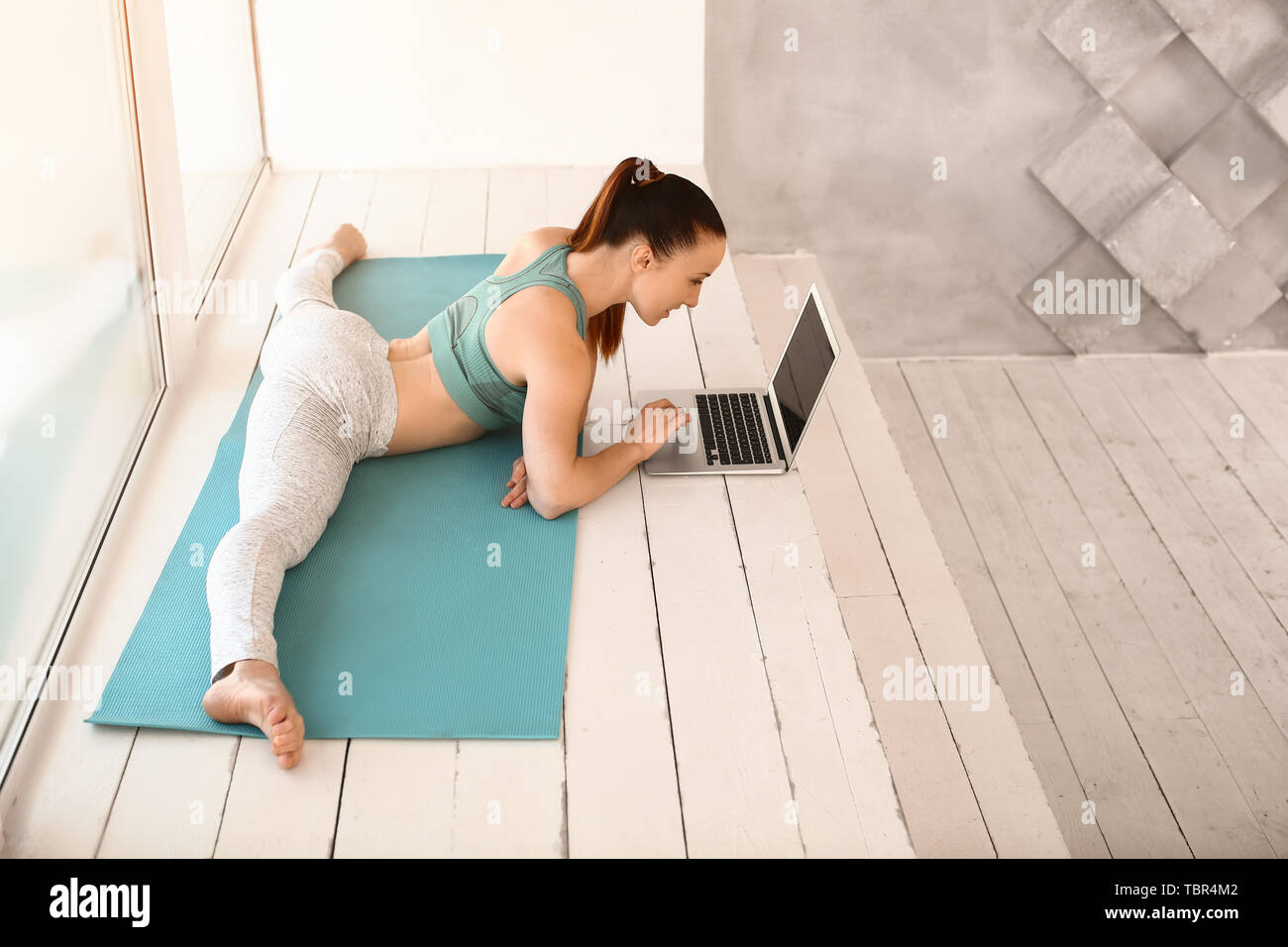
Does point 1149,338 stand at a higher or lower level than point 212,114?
lower

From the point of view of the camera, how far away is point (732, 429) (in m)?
1.78

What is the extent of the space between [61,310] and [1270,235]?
9.82ft

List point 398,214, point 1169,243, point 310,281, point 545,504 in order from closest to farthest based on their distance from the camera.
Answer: point 545,504, point 310,281, point 398,214, point 1169,243

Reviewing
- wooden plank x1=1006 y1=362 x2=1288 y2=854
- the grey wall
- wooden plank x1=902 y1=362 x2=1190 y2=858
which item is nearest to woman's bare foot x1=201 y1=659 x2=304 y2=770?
wooden plank x1=902 y1=362 x2=1190 y2=858

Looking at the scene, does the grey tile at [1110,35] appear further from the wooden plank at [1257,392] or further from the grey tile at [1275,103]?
the wooden plank at [1257,392]

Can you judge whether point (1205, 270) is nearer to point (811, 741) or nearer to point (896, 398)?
point (896, 398)

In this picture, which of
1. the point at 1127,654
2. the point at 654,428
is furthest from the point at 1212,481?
the point at 654,428

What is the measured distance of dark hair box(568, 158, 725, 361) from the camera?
153cm

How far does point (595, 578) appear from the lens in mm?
1454

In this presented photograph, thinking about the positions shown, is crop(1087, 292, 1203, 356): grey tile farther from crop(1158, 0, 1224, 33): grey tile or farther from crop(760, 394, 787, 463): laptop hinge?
crop(760, 394, 787, 463): laptop hinge

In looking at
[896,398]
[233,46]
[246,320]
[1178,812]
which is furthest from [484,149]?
[1178,812]

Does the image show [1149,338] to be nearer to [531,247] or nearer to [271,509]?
[531,247]
